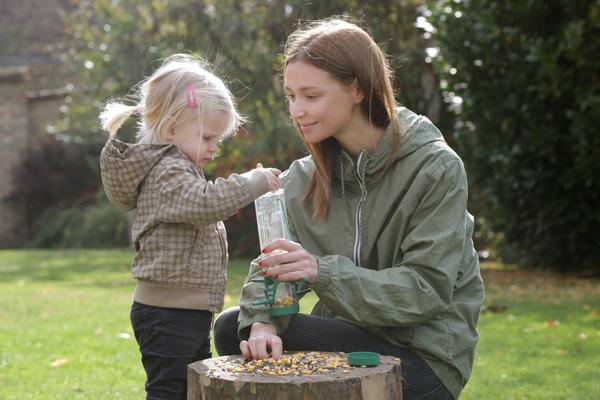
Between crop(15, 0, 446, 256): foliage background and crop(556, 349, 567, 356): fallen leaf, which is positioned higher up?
crop(15, 0, 446, 256): foliage background

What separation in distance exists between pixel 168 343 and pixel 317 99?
0.98 metres

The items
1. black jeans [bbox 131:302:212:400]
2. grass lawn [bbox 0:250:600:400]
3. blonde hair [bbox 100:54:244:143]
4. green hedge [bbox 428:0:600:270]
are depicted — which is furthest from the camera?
green hedge [bbox 428:0:600:270]

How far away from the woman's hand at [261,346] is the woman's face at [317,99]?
2.26ft

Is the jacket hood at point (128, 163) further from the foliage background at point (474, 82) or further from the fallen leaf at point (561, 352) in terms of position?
the fallen leaf at point (561, 352)

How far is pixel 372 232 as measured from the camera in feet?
10.7

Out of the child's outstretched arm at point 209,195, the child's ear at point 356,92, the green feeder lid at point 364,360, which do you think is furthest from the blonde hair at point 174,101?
the green feeder lid at point 364,360

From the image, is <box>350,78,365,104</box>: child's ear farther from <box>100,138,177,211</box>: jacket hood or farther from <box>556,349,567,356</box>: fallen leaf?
<box>556,349,567,356</box>: fallen leaf

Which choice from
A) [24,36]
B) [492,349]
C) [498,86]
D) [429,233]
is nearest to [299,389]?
[429,233]

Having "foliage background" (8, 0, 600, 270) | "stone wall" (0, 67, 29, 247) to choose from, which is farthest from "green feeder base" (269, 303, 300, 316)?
"stone wall" (0, 67, 29, 247)

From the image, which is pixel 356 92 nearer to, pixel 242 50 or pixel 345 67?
pixel 345 67

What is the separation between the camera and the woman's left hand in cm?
287

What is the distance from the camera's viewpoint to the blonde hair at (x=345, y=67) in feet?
10.4

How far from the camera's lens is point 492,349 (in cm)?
595

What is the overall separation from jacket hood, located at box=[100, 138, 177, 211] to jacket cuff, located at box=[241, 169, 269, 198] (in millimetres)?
362
